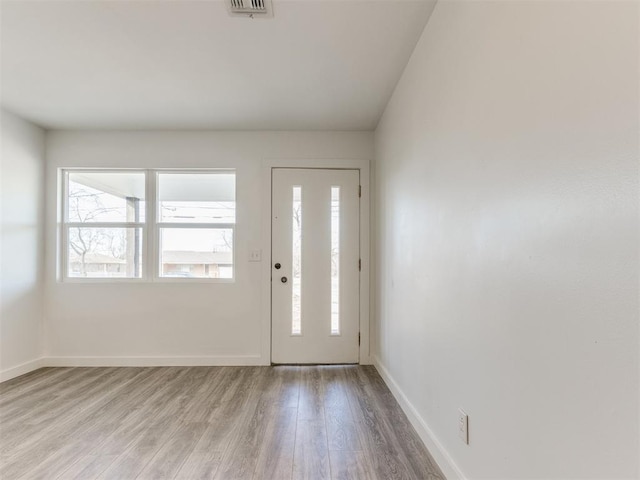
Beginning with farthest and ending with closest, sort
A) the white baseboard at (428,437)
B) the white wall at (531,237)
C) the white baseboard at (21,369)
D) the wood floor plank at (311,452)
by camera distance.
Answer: the white baseboard at (21,369) → the wood floor plank at (311,452) → the white baseboard at (428,437) → the white wall at (531,237)

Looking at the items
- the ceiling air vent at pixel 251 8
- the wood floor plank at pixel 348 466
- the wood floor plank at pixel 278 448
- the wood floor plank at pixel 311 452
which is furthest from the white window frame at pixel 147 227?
the wood floor plank at pixel 348 466

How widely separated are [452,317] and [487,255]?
0.43m

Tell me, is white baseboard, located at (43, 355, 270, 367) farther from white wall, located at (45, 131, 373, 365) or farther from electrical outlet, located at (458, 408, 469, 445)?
electrical outlet, located at (458, 408, 469, 445)

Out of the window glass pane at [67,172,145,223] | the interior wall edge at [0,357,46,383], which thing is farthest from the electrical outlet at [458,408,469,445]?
the interior wall edge at [0,357,46,383]

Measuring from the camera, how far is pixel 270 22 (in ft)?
6.11

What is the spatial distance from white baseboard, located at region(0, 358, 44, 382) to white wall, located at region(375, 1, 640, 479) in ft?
11.9

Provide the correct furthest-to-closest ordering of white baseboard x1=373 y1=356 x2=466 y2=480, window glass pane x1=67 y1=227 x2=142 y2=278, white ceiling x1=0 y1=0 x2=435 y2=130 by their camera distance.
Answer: window glass pane x1=67 y1=227 x2=142 y2=278
white ceiling x1=0 y1=0 x2=435 y2=130
white baseboard x1=373 y1=356 x2=466 y2=480

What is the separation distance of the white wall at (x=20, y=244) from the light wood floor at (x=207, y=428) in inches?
12.7

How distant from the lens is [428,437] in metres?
1.86

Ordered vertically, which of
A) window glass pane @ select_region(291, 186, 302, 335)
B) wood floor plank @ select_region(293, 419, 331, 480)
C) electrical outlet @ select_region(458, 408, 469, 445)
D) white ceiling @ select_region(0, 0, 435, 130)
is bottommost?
wood floor plank @ select_region(293, 419, 331, 480)

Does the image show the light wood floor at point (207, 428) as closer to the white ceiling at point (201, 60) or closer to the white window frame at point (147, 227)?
the white window frame at point (147, 227)

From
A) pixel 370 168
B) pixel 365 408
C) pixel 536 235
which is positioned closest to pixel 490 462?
pixel 536 235

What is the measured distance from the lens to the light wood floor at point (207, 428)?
1.72 meters

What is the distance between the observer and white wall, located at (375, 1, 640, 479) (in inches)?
28.7
